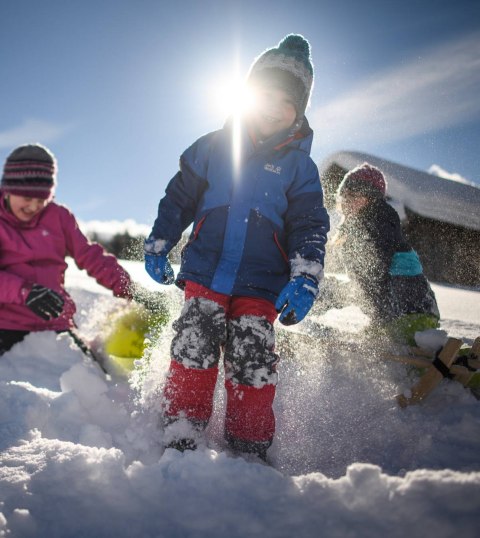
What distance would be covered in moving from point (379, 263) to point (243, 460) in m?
2.15

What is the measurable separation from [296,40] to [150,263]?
1486 mm

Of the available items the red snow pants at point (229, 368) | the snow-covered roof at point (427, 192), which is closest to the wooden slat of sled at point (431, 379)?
the red snow pants at point (229, 368)

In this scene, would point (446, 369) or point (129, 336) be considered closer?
point (446, 369)

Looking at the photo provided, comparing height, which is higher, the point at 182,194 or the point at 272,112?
the point at 272,112

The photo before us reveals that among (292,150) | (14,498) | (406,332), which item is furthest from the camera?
(406,332)

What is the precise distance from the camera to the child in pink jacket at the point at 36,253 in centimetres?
256

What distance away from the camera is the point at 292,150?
196 centimetres

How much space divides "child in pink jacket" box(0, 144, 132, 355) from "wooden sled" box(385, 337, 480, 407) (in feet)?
6.42

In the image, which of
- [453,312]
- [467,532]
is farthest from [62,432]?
[453,312]

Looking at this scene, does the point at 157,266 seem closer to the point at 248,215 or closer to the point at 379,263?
the point at 248,215

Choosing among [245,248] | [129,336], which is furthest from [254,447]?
[129,336]

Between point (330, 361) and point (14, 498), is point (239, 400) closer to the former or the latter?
point (14, 498)

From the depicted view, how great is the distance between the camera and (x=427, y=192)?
9625 millimetres

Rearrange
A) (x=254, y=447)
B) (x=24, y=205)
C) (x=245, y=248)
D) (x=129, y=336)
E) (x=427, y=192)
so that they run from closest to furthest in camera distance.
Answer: (x=254, y=447)
(x=245, y=248)
(x=24, y=205)
(x=129, y=336)
(x=427, y=192)
